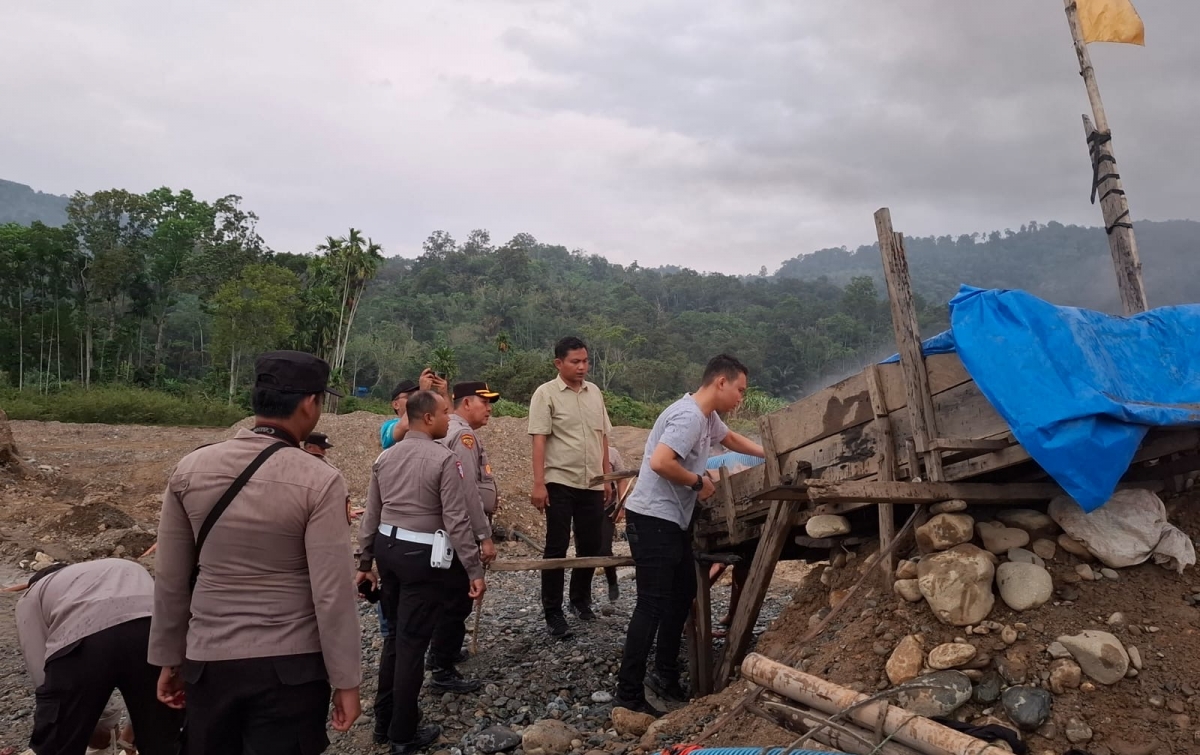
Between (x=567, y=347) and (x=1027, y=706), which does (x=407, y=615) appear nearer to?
(x=567, y=347)

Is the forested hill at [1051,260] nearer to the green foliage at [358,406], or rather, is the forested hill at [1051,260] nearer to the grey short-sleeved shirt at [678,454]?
the green foliage at [358,406]

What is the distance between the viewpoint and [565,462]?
19.2 feet

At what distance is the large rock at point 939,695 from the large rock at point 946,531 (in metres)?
0.57

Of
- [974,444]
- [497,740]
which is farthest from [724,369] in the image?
[497,740]

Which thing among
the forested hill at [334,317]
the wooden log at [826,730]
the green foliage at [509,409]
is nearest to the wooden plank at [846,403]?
the wooden log at [826,730]

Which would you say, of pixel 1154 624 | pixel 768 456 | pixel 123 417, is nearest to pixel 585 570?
pixel 768 456

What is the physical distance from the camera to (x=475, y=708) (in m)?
4.76

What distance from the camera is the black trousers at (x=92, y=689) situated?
3188 mm

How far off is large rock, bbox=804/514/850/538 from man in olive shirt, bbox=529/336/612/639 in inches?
77.0

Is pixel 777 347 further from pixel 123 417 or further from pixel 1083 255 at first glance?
pixel 1083 255

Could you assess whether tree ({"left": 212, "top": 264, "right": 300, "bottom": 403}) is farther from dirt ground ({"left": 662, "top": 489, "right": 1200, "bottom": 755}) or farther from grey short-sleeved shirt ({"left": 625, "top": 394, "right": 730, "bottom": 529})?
dirt ground ({"left": 662, "top": 489, "right": 1200, "bottom": 755})

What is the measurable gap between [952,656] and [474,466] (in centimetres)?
277

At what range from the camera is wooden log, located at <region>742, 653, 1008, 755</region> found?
2.34 m

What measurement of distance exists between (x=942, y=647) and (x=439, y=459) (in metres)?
2.51
